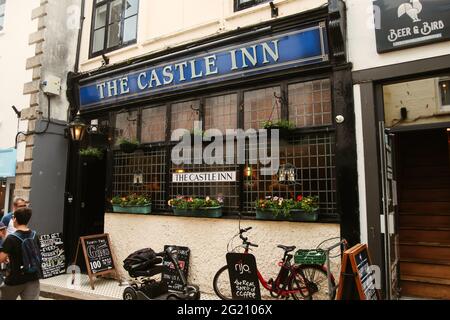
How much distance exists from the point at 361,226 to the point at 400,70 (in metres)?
2.35

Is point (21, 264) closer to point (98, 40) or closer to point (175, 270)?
point (175, 270)

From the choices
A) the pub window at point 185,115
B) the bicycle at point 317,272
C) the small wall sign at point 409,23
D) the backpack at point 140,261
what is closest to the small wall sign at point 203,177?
the pub window at point 185,115

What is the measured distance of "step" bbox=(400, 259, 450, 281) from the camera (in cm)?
584

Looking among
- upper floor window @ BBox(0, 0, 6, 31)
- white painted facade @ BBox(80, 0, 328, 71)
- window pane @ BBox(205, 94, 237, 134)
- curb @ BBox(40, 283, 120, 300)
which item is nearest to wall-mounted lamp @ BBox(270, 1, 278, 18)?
white painted facade @ BBox(80, 0, 328, 71)

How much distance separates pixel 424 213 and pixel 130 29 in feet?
24.6

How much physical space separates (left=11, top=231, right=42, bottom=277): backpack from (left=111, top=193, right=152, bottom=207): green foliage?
9.55 ft

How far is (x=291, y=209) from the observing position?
5.62 m

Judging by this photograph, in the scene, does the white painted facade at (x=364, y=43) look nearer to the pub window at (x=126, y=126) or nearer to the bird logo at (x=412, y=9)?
the bird logo at (x=412, y=9)

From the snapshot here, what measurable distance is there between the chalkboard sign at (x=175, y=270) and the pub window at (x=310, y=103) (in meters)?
3.20

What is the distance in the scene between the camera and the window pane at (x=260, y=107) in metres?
6.35

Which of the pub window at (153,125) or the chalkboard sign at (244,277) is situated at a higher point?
the pub window at (153,125)

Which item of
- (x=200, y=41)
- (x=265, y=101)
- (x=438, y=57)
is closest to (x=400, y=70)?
(x=438, y=57)

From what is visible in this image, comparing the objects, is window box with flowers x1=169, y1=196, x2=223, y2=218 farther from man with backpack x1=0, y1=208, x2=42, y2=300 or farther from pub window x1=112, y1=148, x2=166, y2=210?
man with backpack x1=0, y1=208, x2=42, y2=300
